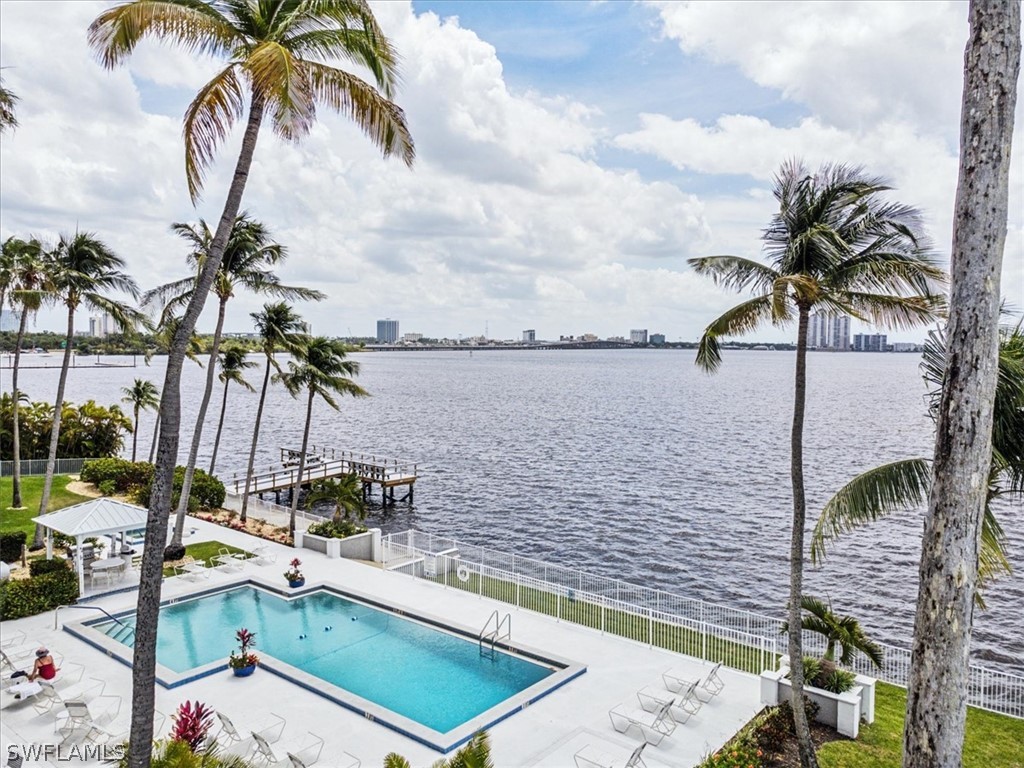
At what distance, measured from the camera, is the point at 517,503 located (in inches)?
1545

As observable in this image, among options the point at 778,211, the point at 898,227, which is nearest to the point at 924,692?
the point at 898,227

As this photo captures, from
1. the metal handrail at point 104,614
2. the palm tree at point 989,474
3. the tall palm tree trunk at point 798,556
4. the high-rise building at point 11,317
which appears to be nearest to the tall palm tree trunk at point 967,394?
the palm tree at point 989,474

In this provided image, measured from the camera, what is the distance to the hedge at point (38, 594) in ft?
56.3

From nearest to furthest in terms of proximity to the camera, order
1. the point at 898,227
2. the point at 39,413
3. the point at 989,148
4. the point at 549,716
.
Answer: the point at 989,148 → the point at 898,227 → the point at 549,716 → the point at 39,413

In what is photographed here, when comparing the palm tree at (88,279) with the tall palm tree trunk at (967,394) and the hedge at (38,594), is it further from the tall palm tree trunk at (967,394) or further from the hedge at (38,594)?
the tall palm tree trunk at (967,394)

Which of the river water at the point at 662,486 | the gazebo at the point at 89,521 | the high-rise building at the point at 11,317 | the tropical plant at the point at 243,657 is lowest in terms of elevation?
the river water at the point at 662,486

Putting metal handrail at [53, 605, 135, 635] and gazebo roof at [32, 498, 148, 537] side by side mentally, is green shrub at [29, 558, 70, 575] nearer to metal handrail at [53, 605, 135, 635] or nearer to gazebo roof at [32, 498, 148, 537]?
gazebo roof at [32, 498, 148, 537]

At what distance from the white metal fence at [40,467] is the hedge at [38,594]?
17403 mm

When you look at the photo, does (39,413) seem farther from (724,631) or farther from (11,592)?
(724,631)

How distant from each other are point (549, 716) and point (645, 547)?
762 inches

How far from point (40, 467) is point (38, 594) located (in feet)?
65.7

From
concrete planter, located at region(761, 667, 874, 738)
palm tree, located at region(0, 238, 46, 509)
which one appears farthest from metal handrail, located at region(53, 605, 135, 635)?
concrete planter, located at region(761, 667, 874, 738)

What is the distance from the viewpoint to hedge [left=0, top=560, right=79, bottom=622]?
17172mm

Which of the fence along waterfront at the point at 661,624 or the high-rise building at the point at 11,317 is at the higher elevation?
the high-rise building at the point at 11,317
